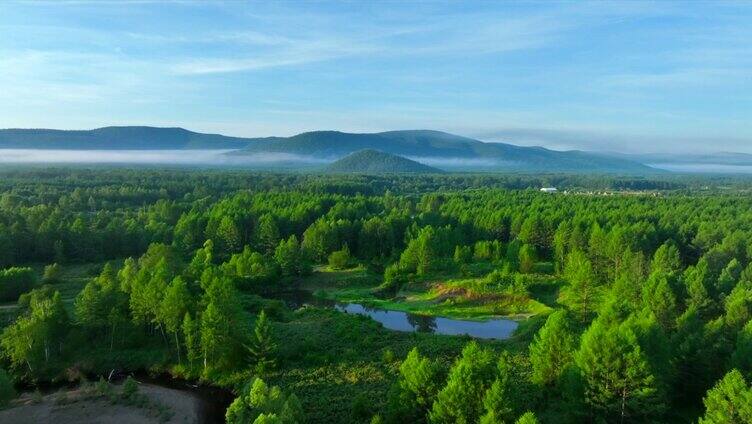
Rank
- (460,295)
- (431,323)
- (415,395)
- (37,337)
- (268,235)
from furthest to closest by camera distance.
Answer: (268,235)
(460,295)
(431,323)
(37,337)
(415,395)

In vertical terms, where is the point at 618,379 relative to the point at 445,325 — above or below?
above

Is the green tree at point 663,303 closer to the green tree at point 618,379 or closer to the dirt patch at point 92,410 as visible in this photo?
the green tree at point 618,379

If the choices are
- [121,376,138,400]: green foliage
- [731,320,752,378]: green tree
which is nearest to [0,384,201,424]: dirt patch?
[121,376,138,400]: green foliage

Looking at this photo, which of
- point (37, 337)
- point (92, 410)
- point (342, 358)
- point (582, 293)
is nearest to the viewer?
point (92, 410)

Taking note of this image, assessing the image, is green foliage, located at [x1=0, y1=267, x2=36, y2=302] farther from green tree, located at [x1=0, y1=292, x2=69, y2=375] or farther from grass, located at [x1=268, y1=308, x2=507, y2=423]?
grass, located at [x1=268, y1=308, x2=507, y2=423]

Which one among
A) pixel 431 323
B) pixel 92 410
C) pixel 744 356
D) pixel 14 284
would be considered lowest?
pixel 431 323

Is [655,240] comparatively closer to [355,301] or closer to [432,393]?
[355,301]

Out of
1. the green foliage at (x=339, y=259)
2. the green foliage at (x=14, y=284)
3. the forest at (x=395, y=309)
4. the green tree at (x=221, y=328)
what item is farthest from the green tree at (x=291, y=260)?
the green tree at (x=221, y=328)

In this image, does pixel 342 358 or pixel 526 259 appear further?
pixel 526 259

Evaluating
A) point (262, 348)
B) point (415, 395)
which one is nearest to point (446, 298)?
point (262, 348)

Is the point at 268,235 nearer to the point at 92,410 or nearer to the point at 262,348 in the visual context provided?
the point at 262,348
